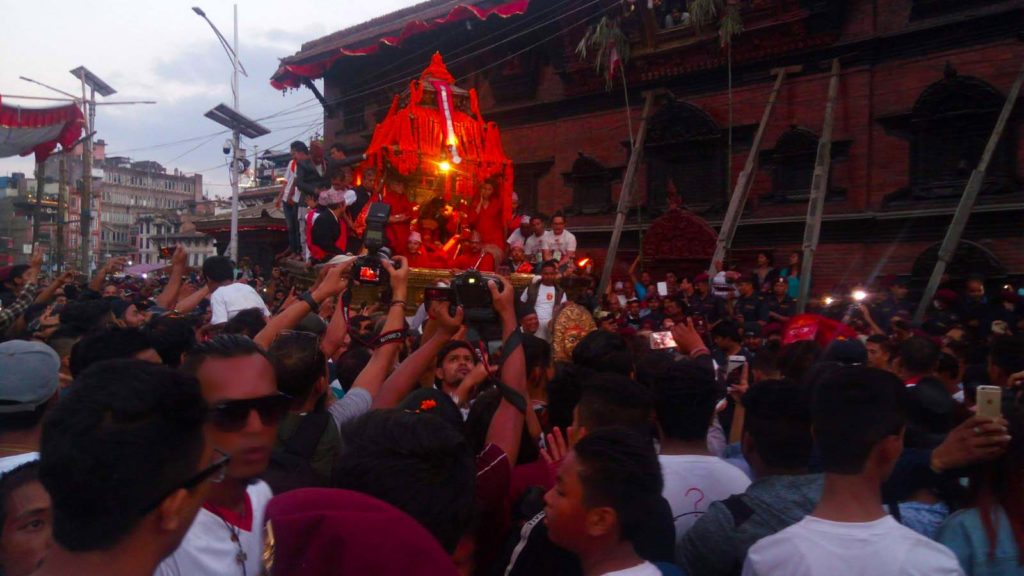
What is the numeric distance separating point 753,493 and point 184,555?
1835mm

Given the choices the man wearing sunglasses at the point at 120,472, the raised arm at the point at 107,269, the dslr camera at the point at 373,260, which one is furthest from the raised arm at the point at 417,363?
the raised arm at the point at 107,269

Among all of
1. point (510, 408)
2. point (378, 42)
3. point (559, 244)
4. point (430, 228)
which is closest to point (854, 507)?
point (510, 408)

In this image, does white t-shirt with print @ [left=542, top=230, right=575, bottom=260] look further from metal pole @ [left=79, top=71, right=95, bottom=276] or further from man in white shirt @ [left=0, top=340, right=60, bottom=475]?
metal pole @ [left=79, top=71, right=95, bottom=276]

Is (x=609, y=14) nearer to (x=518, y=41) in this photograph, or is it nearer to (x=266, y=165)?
(x=518, y=41)

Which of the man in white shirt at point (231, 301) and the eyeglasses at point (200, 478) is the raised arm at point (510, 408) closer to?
the eyeglasses at point (200, 478)

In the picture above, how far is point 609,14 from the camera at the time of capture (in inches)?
617

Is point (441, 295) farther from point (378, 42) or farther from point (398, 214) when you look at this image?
point (378, 42)

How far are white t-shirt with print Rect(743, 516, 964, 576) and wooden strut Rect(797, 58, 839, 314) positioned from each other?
8824mm

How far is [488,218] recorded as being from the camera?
1191cm

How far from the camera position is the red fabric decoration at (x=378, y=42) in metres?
17.0

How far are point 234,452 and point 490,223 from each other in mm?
9972

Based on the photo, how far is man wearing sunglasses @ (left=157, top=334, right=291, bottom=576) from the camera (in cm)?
189

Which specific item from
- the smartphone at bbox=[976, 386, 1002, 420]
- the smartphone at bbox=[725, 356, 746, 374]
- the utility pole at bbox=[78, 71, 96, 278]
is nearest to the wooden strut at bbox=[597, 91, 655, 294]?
the smartphone at bbox=[725, 356, 746, 374]

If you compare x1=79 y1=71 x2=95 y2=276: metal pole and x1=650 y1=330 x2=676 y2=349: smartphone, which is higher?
x1=79 y1=71 x2=95 y2=276: metal pole
